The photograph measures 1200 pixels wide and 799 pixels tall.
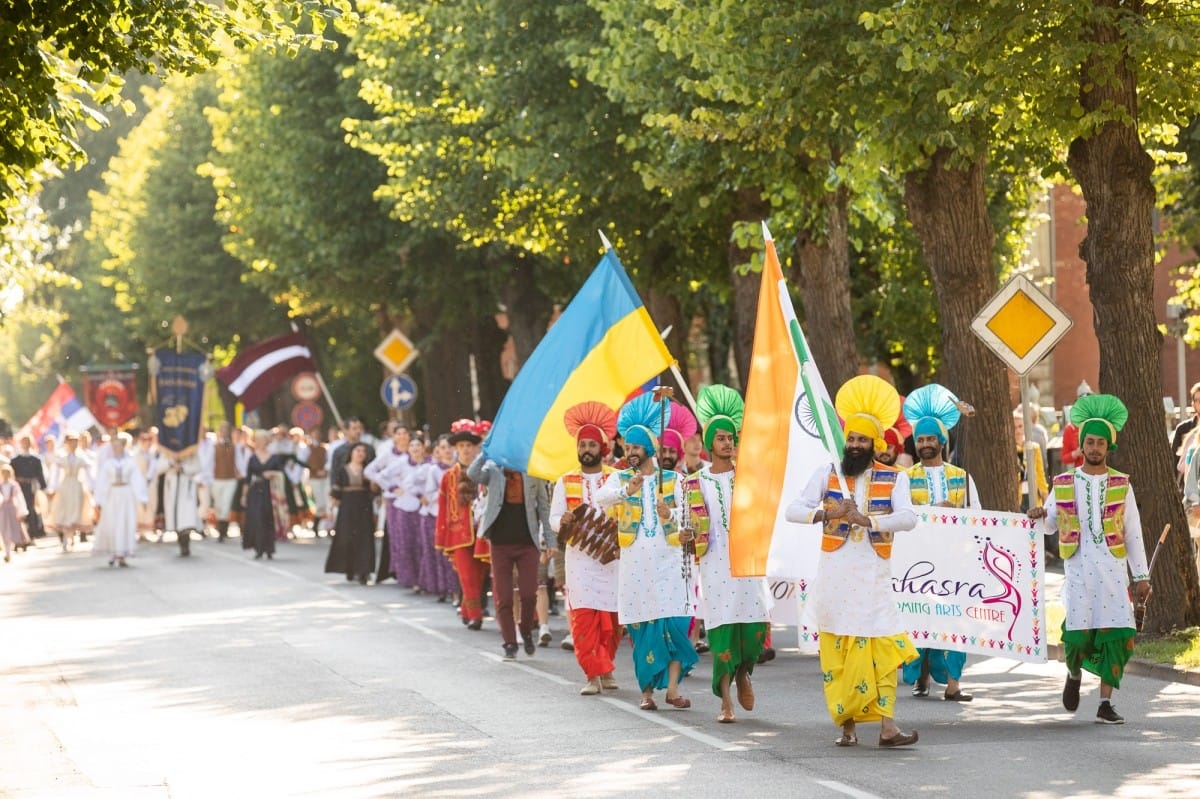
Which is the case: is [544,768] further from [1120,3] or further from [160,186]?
[160,186]

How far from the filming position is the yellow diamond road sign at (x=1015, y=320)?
18.2 m

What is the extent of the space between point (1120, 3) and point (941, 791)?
31.6 feet

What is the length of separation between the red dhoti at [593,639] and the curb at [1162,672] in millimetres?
3778

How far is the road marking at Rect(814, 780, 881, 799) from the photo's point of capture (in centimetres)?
1037

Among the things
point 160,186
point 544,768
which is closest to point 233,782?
point 544,768

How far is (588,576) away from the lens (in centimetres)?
1562

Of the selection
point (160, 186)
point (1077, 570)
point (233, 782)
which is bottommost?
point (233, 782)

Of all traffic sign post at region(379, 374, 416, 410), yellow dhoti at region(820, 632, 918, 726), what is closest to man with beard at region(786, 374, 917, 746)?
yellow dhoti at region(820, 632, 918, 726)

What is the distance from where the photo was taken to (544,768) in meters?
11.6

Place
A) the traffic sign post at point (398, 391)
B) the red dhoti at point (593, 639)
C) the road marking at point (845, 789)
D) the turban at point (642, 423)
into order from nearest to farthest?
the road marking at point (845, 789)
the turban at point (642, 423)
the red dhoti at point (593, 639)
the traffic sign post at point (398, 391)

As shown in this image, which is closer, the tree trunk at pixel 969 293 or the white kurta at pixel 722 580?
the white kurta at pixel 722 580

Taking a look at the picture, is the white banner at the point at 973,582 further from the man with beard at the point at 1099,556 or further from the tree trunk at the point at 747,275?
the tree trunk at the point at 747,275

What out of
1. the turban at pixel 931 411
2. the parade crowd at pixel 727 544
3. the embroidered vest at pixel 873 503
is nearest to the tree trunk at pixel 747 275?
the parade crowd at pixel 727 544

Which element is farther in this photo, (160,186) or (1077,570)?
(160,186)
